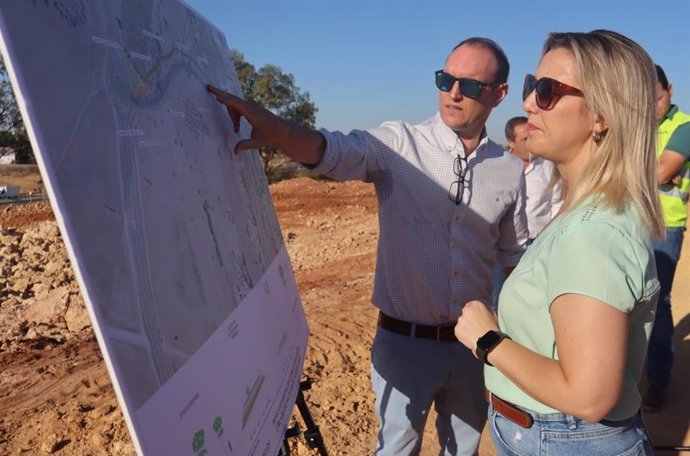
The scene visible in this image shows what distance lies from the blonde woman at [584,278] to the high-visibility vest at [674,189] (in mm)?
2998

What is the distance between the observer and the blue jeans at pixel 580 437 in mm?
1722

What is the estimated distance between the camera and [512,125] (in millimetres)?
5520

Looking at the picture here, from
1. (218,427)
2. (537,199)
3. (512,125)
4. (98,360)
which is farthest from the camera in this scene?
(98,360)

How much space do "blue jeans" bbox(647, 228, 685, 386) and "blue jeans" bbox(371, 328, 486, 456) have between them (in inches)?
88.8

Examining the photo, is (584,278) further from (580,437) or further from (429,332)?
(429,332)

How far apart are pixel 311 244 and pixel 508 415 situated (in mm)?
10825

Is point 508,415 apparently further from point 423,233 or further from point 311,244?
point 311,244

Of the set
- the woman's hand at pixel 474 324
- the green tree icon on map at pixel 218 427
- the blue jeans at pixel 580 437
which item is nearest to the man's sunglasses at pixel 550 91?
the woman's hand at pixel 474 324

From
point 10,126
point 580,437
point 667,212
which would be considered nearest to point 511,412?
point 580,437

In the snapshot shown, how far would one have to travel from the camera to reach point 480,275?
9.20 feet

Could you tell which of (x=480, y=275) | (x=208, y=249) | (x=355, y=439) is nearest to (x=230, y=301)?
(x=208, y=249)

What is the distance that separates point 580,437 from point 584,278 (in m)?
0.55

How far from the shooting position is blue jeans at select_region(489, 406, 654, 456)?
5.65 feet

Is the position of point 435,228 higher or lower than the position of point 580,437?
higher
